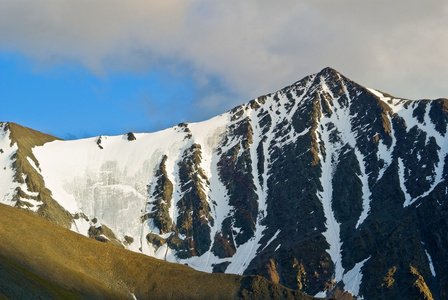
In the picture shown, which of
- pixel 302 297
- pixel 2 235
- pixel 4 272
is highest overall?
pixel 2 235

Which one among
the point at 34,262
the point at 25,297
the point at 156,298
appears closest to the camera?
the point at 25,297

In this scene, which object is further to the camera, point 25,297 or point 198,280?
point 198,280

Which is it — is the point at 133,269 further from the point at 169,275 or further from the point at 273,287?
the point at 273,287

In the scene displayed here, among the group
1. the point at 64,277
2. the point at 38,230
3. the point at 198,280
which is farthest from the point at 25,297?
the point at 198,280

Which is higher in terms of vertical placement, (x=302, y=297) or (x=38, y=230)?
(x=38, y=230)

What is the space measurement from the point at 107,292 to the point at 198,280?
1208 inches

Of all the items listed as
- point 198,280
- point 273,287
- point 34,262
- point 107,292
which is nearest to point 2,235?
point 34,262

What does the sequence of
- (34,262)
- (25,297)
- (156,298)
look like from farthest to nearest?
(156,298)
(34,262)
(25,297)

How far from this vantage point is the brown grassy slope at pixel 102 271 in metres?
161

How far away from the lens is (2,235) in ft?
540

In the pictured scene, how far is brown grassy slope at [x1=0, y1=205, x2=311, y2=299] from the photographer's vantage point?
161 m

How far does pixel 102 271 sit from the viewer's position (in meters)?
180

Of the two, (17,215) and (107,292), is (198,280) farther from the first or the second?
(17,215)

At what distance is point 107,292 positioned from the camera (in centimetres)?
16825
